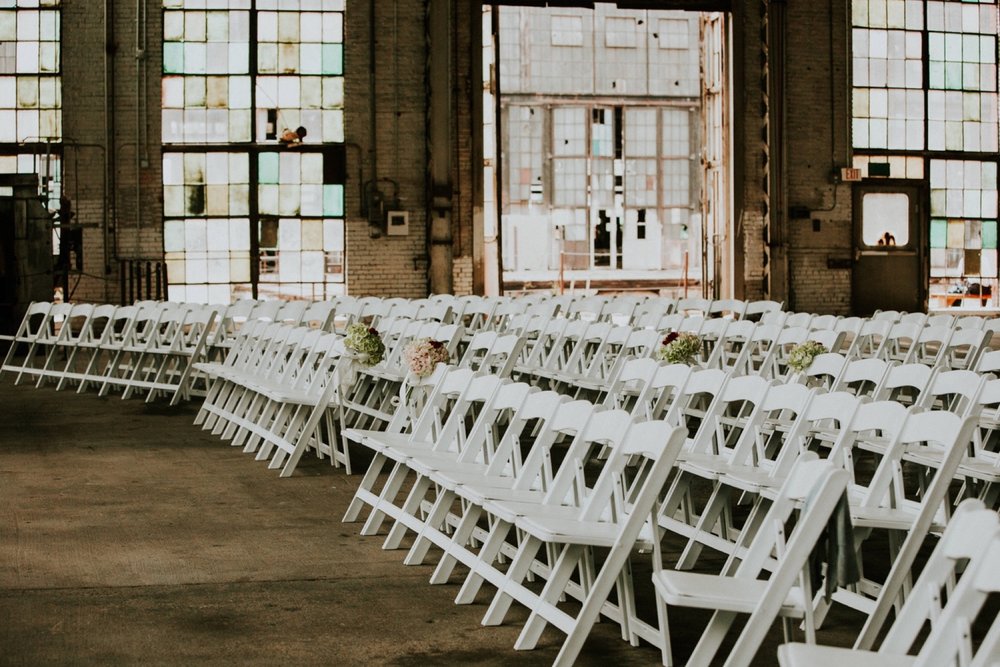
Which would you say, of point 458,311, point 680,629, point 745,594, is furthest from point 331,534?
point 458,311

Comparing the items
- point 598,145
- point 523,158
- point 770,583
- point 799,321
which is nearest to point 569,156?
point 598,145

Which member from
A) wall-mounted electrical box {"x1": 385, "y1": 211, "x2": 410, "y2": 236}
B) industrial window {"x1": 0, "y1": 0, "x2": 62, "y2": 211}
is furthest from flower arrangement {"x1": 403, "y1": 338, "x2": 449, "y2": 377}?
industrial window {"x1": 0, "y1": 0, "x2": 62, "y2": 211}

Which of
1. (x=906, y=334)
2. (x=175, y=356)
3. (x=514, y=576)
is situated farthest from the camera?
(x=175, y=356)

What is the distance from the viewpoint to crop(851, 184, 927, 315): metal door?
65.8 ft

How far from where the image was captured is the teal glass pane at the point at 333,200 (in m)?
18.9

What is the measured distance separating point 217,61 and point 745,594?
1648 cm

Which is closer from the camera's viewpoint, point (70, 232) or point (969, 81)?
point (70, 232)

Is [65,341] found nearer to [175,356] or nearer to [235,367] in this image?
[175,356]

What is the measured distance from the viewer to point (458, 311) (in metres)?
14.2

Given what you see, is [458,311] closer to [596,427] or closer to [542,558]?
[542,558]

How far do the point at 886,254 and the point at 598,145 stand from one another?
56.3 ft

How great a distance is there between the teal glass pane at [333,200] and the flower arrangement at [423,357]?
12.2 meters

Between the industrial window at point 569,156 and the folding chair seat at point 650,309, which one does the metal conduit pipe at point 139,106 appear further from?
the industrial window at point 569,156

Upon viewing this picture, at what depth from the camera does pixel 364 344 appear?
841 centimetres
